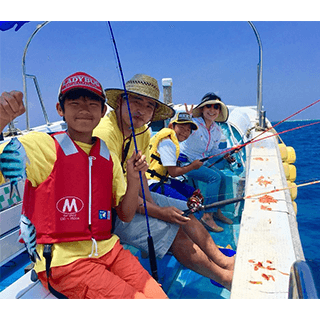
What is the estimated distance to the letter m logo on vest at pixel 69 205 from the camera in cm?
134

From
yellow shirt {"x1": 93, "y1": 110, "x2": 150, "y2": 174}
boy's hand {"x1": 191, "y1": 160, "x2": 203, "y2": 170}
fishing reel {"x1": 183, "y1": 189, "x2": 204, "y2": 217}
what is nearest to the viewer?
yellow shirt {"x1": 93, "y1": 110, "x2": 150, "y2": 174}

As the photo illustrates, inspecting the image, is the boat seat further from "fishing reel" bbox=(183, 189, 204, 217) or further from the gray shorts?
"fishing reel" bbox=(183, 189, 204, 217)

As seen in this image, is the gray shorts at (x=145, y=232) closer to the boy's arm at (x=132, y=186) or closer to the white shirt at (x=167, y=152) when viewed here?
the boy's arm at (x=132, y=186)

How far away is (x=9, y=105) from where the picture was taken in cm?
116

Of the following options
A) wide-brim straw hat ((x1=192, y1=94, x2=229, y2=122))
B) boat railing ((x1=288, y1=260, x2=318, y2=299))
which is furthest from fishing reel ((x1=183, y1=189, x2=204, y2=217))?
wide-brim straw hat ((x1=192, y1=94, x2=229, y2=122))

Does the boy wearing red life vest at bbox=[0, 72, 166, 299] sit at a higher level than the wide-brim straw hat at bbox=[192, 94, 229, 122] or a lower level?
lower

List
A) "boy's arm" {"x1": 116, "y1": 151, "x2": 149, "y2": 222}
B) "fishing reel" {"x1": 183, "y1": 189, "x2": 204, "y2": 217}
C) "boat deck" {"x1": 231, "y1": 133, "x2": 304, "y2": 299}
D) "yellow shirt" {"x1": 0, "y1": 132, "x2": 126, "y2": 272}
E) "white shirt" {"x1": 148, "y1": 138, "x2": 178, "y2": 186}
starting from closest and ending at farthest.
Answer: "boat deck" {"x1": 231, "y1": 133, "x2": 304, "y2": 299}
"yellow shirt" {"x1": 0, "y1": 132, "x2": 126, "y2": 272}
"boy's arm" {"x1": 116, "y1": 151, "x2": 149, "y2": 222}
"fishing reel" {"x1": 183, "y1": 189, "x2": 204, "y2": 217}
"white shirt" {"x1": 148, "y1": 138, "x2": 178, "y2": 186}

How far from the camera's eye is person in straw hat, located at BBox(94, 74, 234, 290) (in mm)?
1837

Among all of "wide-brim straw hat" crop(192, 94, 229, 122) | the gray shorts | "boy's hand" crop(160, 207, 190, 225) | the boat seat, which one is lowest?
the boat seat

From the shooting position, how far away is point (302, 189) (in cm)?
619

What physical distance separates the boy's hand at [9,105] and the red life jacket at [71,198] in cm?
26

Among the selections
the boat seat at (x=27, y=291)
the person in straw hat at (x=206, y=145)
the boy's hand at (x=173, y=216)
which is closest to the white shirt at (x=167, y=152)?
the person in straw hat at (x=206, y=145)
